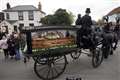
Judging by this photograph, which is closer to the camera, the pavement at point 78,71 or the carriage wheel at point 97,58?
the pavement at point 78,71

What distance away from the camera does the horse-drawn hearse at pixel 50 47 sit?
327 inches

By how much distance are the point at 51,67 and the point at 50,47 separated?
0.73 metres

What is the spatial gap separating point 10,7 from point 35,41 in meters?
58.1

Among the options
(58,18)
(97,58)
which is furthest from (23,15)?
(97,58)

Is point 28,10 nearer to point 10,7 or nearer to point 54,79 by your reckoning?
point 10,7

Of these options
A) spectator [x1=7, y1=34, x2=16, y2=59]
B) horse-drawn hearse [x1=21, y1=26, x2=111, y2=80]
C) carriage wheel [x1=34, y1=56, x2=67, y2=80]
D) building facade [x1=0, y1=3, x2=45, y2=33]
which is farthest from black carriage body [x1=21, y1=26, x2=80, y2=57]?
building facade [x1=0, y1=3, x2=45, y2=33]

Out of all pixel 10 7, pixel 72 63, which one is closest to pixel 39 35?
pixel 72 63

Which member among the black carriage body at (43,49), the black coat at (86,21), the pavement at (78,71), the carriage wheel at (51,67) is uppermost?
the black coat at (86,21)

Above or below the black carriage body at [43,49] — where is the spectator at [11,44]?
below

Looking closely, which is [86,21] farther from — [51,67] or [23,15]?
[23,15]

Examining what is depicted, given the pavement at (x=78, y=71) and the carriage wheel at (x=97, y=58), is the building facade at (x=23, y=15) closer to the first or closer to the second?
the pavement at (x=78, y=71)

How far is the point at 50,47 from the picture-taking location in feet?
27.9

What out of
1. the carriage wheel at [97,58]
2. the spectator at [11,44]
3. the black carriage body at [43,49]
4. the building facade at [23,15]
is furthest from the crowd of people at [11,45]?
the building facade at [23,15]

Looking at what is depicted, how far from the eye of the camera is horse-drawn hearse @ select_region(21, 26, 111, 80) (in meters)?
8.30
